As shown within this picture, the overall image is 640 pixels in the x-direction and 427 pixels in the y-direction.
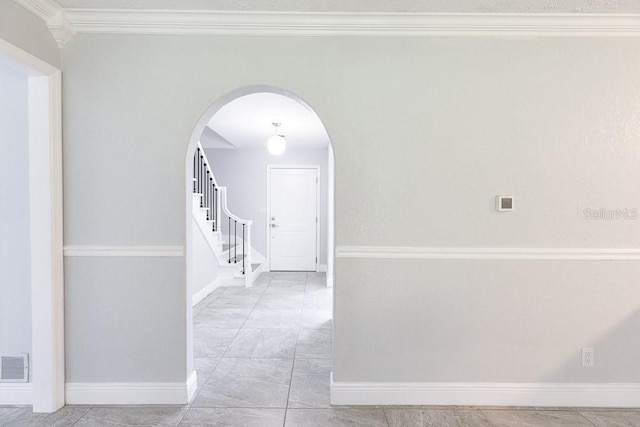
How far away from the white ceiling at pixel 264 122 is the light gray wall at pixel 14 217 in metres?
1.74

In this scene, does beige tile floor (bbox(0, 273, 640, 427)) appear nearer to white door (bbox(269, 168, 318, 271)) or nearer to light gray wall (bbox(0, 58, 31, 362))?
light gray wall (bbox(0, 58, 31, 362))

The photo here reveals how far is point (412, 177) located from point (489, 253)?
27.8 inches

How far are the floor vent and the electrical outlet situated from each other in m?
3.62

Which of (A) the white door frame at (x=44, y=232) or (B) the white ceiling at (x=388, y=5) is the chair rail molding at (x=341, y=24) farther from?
(A) the white door frame at (x=44, y=232)

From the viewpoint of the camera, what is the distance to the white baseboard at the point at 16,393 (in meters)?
2.25

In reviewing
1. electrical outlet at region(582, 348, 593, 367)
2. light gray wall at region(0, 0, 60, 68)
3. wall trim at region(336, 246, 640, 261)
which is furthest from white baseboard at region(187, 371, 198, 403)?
electrical outlet at region(582, 348, 593, 367)

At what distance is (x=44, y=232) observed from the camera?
2168mm

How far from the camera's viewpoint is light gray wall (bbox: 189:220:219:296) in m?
4.74

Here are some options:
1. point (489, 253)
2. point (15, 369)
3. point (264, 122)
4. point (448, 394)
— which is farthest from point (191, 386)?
point (264, 122)

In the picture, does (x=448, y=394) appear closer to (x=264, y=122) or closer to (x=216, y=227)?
(x=264, y=122)

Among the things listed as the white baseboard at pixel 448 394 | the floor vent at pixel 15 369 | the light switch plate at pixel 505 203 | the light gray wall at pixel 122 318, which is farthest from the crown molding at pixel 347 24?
the white baseboard at pixel 448 394

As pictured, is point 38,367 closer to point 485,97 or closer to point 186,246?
point 186,246

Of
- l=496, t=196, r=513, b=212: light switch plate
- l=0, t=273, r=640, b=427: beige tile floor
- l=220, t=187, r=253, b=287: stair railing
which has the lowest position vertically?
l=0, t=273, r=640, b=427: beige tile floor

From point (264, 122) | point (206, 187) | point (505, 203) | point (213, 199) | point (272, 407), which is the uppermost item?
point (264, 122)
